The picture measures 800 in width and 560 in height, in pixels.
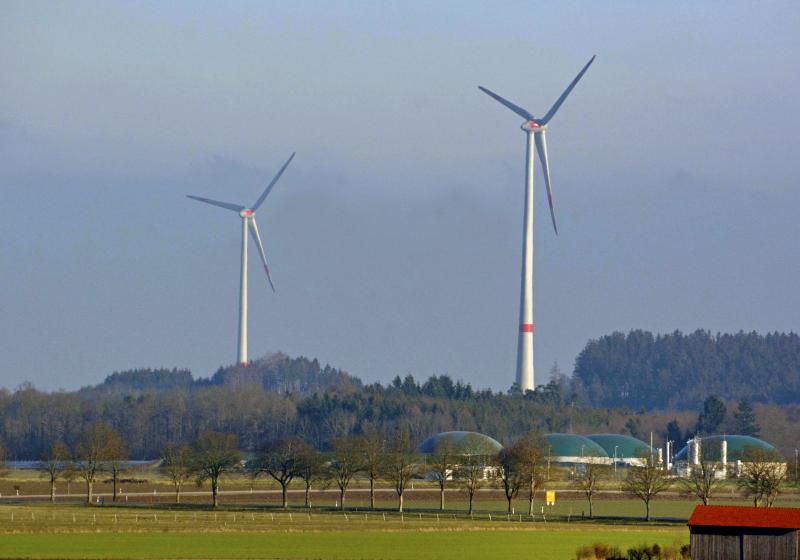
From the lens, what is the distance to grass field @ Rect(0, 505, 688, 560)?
2726 inches

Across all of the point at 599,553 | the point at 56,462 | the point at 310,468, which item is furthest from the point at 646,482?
the point at 56,462

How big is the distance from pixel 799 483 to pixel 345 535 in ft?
196

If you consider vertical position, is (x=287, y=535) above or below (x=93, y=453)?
below

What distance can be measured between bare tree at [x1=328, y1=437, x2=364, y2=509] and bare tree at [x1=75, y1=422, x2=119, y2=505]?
19544 millimetres

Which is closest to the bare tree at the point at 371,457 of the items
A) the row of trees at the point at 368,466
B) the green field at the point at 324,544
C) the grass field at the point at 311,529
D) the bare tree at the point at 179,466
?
the row of trees at the point at 368,466

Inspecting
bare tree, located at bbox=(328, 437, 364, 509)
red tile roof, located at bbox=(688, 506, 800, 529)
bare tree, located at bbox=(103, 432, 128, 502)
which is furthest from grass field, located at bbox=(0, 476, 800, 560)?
red tile roof, located at bbox=(688, 506, 800, 529)

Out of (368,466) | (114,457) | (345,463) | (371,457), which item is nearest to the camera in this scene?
(368,466)

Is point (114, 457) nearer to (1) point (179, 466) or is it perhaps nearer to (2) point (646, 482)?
(1) point (179, 466)

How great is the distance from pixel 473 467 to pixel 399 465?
21.2ft

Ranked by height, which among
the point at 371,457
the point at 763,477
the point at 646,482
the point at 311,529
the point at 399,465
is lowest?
the point at 311,529

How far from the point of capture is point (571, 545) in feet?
256

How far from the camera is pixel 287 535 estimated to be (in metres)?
80.6

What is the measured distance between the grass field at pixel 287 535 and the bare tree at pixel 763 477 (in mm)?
18643

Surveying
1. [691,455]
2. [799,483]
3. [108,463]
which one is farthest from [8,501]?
[691,455]
